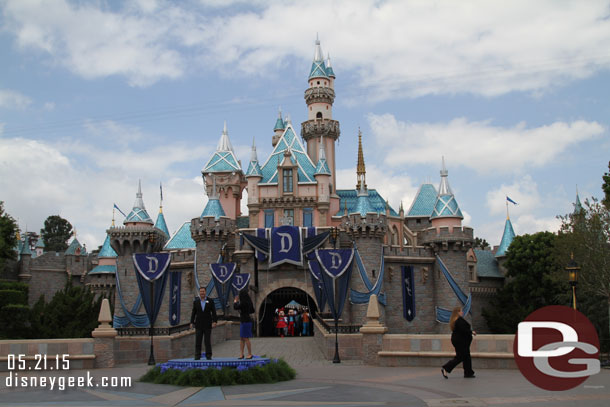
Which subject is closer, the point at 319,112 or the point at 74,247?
the point at 319,112

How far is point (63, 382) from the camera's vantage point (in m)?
15.0

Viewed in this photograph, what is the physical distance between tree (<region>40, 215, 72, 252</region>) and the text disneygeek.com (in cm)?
7494

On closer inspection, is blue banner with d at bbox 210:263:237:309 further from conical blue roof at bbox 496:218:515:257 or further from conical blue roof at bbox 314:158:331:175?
conical blue roof at bbox 496:218:515:257

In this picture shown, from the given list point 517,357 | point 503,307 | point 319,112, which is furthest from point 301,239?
point 517,357

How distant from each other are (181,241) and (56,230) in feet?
150

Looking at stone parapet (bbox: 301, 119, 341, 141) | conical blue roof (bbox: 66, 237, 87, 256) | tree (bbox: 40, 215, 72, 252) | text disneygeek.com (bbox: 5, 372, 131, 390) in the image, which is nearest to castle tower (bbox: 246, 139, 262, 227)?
stone parapet (bbox: 301, 119, 341, 141)

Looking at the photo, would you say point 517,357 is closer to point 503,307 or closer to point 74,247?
point 503,307

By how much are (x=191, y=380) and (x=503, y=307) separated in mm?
39703

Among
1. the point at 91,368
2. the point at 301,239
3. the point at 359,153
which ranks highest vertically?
the point at 359,153

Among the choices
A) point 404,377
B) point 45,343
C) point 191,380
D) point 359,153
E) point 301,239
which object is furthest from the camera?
point 359,153

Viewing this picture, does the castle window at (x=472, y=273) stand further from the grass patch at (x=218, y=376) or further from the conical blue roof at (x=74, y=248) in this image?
the grass patch at (x=218, y=376)

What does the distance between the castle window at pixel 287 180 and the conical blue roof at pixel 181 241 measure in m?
8.58

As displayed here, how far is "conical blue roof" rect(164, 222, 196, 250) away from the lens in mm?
48938

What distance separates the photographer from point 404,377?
50.6ft
